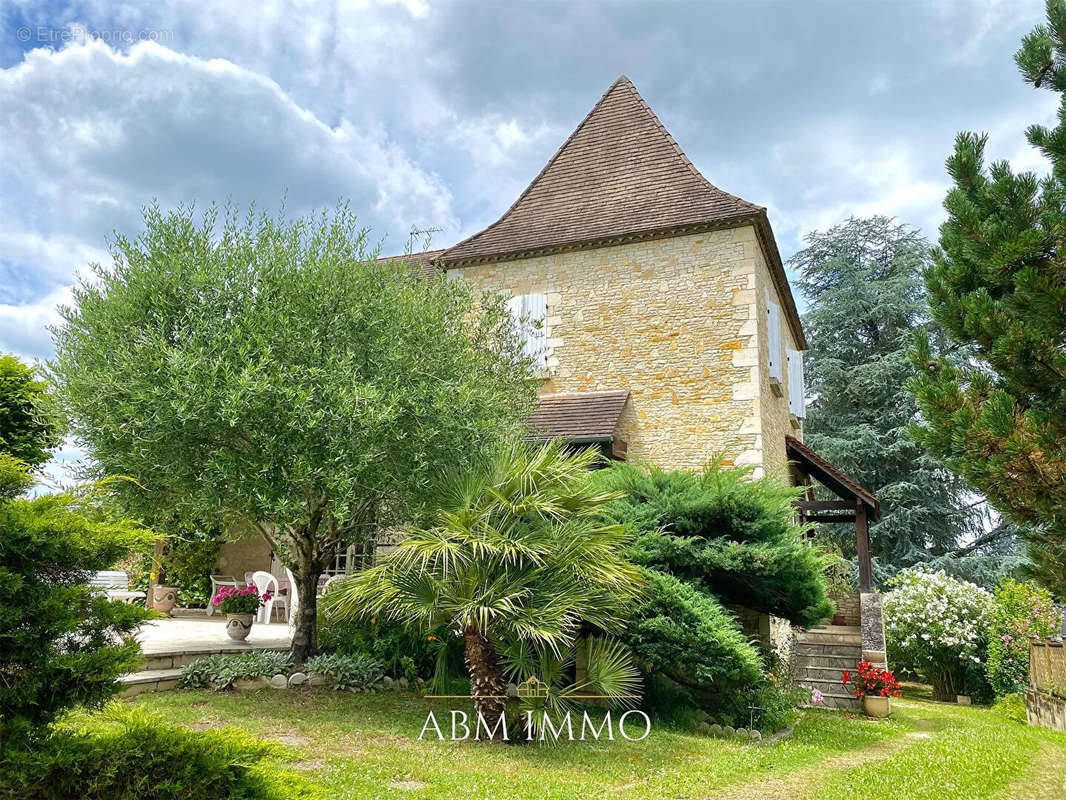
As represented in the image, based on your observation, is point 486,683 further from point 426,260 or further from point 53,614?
point 426,260

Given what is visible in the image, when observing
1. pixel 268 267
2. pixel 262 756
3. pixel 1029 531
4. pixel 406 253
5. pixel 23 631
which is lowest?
pixel 262 756

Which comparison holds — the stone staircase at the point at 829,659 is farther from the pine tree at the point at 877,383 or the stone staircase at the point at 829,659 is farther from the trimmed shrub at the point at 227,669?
the pine tree at the point at 877,383

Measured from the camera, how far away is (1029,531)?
20.5 ft

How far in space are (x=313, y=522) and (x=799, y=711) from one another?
7.23m

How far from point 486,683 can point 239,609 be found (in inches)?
198

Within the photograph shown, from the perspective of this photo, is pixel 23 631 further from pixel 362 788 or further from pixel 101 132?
pixel 101 132

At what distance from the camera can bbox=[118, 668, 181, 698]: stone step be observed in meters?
7.29

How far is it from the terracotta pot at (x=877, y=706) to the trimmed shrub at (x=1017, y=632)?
372cm

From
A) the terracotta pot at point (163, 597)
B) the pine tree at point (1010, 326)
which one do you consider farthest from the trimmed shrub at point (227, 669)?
the pine tree at point (1010, 326)

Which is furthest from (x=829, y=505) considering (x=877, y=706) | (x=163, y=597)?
(x=163, y=597)

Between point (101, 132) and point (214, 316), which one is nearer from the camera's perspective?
point (214, 316)

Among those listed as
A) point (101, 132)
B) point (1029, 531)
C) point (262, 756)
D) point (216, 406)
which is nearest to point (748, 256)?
point (1029, 531)

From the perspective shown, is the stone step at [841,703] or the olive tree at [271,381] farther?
the stone step at [841,703]

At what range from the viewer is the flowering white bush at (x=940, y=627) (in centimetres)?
1316
